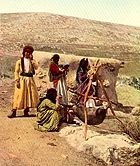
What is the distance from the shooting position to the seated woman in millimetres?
9023

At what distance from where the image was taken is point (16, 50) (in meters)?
23.0

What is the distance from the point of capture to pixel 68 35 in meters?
29.6

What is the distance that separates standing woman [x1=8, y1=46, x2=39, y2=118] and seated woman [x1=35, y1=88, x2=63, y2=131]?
38.1 inches

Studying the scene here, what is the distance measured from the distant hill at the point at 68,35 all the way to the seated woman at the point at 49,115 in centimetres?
1415

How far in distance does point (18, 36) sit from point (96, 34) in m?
6.38

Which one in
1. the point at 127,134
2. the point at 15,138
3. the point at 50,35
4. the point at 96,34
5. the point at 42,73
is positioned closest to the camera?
the point at 15,138

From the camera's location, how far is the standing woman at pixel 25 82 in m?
9.88

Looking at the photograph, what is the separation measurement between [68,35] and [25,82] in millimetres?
19848

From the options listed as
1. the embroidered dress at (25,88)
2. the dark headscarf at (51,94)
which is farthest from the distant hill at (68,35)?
the dark headscarf at (51,94)

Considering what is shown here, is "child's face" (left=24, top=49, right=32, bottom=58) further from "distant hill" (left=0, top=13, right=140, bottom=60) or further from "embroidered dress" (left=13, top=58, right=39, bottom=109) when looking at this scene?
"distant hill" (left=0, top=13, right=140, bottom=60)

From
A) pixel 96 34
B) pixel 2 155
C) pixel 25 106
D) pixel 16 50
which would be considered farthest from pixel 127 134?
pixel 96 34

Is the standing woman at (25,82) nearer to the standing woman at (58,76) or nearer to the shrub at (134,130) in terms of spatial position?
the standing woman at (58,76)

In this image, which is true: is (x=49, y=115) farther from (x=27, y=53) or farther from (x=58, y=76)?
(x=27, y=53)

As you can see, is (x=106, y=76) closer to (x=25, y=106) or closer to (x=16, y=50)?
(x=25, y=106)
